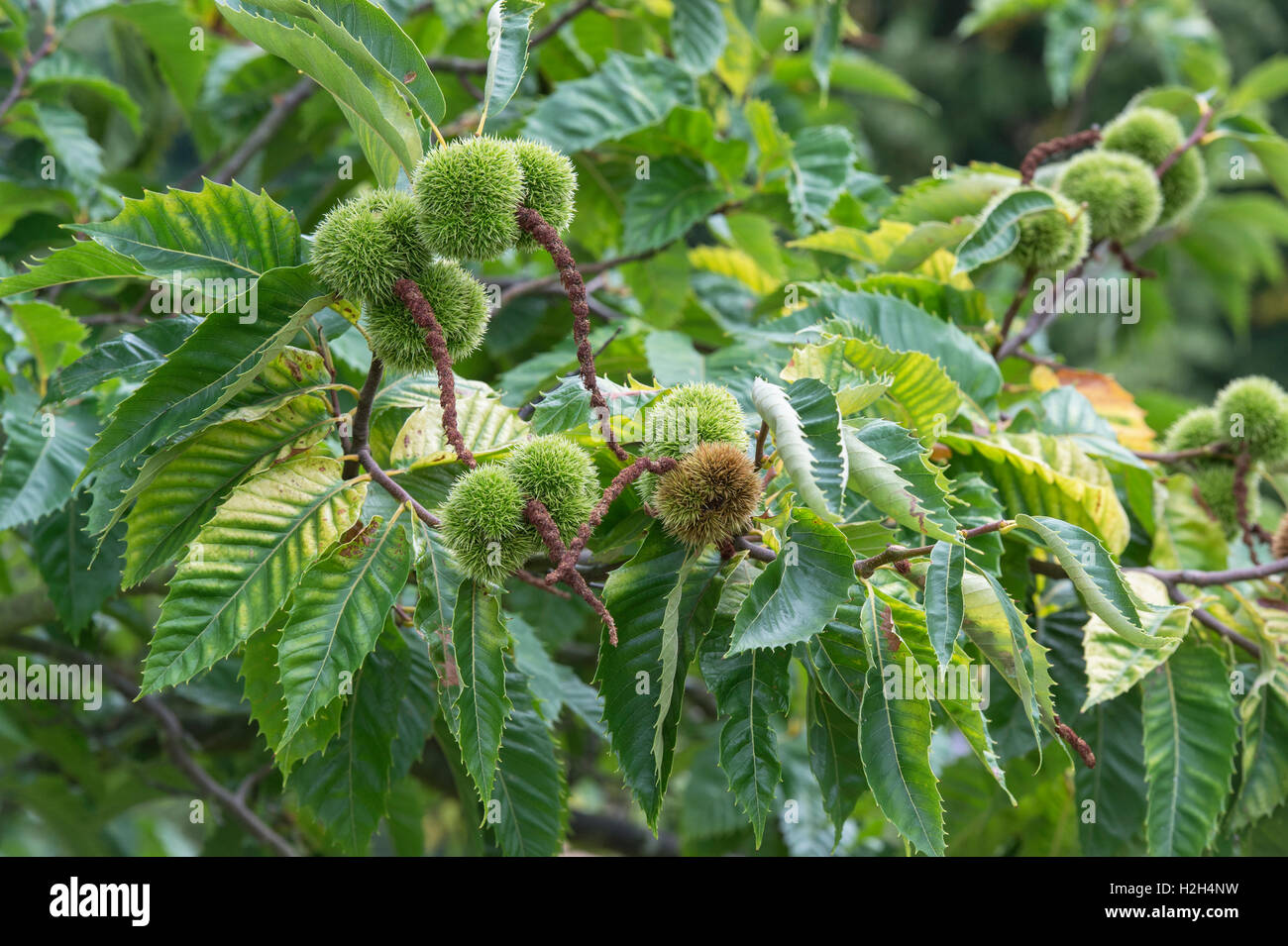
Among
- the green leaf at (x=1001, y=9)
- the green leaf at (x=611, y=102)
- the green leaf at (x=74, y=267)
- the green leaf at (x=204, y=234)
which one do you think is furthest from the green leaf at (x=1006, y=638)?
A: the green leaf at (x=1001, y=9)

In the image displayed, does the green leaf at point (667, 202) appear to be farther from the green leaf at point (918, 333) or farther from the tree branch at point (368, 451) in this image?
the tree branch at point (368, 451)

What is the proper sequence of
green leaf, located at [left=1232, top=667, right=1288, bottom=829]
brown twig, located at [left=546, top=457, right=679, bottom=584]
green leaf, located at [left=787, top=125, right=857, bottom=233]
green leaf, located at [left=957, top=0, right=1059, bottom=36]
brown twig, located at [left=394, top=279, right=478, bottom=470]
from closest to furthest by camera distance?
brown twig, located at [left=546, top=457, right=679, bottom=584] < brown twig, located at [left=394, top=279, right=478, bottom=470] < green leaf, located at [left=1232, top=667, right=1288, bottom=829] < green leaf, located at [left=787, top=125, right=857, bottom=233] < green leaf, located at [left=957, top=0, right=1059, bottom=36]

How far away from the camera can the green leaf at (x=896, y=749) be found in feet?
3.00

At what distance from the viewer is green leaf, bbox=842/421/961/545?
889 millimetres

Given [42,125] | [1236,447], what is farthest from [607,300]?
[1236,447]

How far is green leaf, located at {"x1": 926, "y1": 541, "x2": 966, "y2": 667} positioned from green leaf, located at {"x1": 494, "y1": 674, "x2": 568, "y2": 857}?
Result: 0.64 m

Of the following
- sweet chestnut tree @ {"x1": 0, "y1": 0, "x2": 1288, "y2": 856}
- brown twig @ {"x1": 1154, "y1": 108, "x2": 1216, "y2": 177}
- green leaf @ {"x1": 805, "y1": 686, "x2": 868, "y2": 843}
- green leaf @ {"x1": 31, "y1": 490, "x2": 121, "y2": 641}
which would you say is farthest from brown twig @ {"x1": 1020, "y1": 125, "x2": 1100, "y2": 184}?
green leaf @ {"x1": 31, "y1": 490, "x2": 121, "y2": 641}

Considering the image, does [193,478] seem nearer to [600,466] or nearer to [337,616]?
[337,616]

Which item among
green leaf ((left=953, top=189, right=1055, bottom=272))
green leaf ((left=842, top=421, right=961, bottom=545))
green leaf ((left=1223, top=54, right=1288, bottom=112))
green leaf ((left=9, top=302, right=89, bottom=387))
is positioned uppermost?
green leaf ((left=1223, top=54, right=1288, bottom=112))

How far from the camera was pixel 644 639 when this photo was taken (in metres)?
1.03

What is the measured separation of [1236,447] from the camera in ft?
5.24

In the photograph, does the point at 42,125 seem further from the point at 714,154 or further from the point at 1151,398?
the point at 1151,398

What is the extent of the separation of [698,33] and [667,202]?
1.10 feet

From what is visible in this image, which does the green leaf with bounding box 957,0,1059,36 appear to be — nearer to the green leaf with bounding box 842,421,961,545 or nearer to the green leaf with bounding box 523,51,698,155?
the green leaf with bounding box 523,51,698,155
